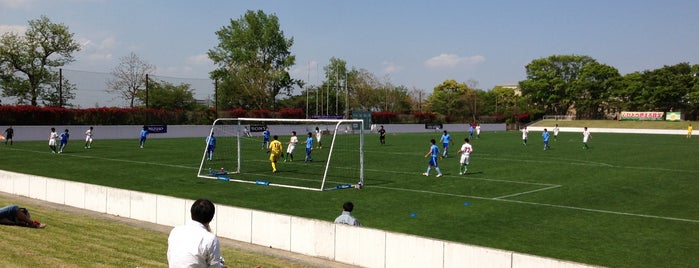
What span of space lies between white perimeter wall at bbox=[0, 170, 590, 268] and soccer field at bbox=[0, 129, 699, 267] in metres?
3.06

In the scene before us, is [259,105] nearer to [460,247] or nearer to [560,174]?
[560,174]

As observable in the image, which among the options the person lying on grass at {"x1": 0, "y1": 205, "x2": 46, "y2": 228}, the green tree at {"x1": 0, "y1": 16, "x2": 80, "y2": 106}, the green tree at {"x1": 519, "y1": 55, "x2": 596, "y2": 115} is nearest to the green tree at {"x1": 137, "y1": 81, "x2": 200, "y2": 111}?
the green tree at {"x1": 0, "y1": 16, "x2": 80, "y2": 106}

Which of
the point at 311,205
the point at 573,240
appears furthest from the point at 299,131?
the point at 573,240

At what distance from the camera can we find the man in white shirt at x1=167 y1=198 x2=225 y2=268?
504 centimetres

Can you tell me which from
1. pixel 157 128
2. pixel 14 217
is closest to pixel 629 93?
pixel 157 128

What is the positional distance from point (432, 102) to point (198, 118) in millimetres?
66911

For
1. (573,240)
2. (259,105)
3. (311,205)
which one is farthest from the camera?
(259,105)

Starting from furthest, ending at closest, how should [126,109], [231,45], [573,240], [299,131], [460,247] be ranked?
[231,45], [299,131], [126,109], [573,240], [460,247]

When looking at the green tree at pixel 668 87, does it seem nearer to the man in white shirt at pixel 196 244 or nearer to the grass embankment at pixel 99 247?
the grass embankment at pixel 99 247

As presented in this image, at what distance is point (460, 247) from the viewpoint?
9945 mm

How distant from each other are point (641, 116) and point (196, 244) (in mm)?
115317

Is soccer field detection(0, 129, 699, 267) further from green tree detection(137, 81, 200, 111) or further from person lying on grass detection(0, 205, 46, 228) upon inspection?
green tree detection(137, 81, 200, 111)

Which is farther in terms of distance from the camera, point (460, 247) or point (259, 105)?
point (259, 105)

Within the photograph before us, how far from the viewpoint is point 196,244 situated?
5.04 meters
